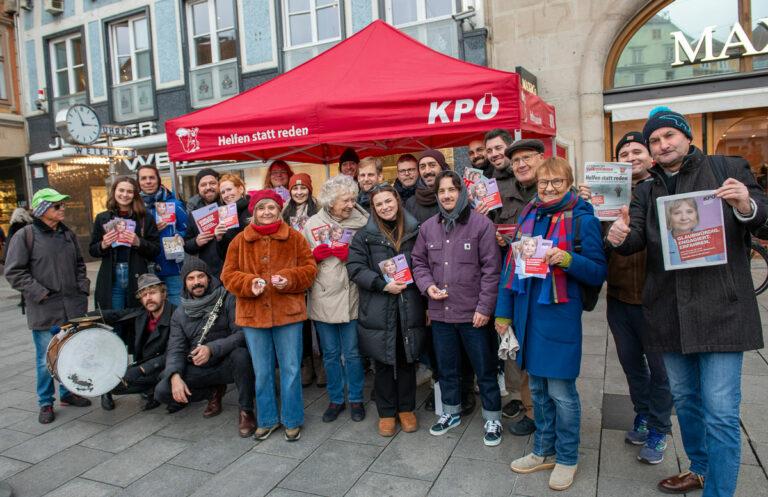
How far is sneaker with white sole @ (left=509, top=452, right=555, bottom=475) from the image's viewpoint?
127 inches

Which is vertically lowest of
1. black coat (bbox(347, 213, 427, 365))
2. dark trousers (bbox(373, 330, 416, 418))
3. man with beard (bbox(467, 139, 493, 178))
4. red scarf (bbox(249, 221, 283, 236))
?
dark trousers (bbox(373, 330, 416, 418))

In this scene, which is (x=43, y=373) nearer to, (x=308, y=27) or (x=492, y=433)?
(x=492, y=433)

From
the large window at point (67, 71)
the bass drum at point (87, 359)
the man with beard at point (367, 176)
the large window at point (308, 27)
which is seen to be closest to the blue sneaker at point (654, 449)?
the man with beard at point (367, 176)

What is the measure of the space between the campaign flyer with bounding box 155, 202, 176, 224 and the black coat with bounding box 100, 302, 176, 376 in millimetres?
986

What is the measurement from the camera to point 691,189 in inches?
101

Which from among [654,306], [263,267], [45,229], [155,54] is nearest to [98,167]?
[155,54]

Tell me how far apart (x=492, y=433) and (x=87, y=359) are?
3.15 meters

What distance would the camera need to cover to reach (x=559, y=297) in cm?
301

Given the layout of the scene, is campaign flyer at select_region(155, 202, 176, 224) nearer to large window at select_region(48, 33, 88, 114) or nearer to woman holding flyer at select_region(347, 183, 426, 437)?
woman holding flyer at select_region(347, 183, 426, 437)

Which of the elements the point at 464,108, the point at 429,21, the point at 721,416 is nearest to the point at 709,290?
the point at 721,416

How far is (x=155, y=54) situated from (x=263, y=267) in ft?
40.2

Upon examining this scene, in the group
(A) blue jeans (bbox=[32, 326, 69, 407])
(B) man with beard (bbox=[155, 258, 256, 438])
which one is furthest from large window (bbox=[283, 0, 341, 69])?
(A) blue jeans (bbox=[32, 326, 69, 407])

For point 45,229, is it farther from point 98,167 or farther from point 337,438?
point 98,167

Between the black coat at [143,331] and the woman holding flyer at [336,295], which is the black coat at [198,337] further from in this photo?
the woman holding flyer at [336,295]
